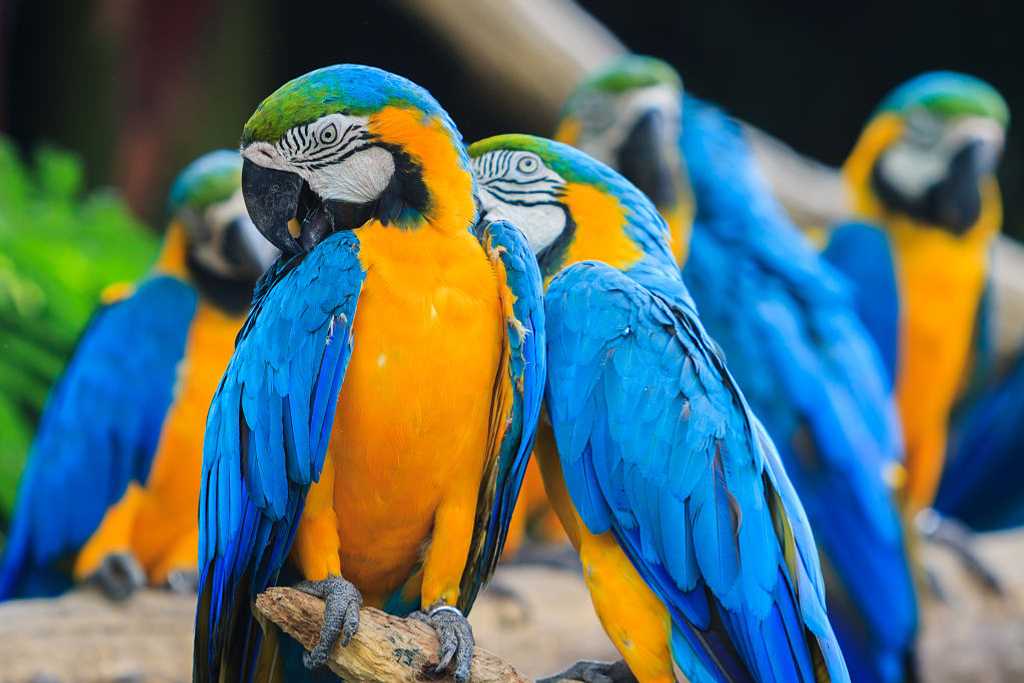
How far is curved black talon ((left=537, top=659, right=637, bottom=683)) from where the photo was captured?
4.34 feet

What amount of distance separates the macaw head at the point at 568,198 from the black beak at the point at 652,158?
1189 mm

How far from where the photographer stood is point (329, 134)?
1132 millimetres

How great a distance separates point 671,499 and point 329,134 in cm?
46

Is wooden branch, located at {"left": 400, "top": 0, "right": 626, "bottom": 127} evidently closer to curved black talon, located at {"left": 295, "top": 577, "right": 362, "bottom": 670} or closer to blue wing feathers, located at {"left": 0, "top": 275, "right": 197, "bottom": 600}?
blue wing feathers, located at {"left": 0, "top": 275, "right": 197, "bottom": 600}

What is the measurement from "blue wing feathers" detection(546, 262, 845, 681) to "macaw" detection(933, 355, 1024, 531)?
272 centimetres

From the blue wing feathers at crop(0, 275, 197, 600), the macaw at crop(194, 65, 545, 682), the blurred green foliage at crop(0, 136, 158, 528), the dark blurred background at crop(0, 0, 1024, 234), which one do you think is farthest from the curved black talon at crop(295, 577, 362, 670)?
the dark blurred background at crop(0, 0, 1024, 234)

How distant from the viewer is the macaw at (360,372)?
45.3 inches

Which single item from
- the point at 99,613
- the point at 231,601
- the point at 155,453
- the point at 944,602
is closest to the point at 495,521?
the point at 231,601

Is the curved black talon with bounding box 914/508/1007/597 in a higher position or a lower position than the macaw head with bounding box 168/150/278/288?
lower

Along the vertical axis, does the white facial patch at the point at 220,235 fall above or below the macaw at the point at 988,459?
above

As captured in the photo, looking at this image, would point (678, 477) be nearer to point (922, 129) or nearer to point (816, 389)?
point (816, 389)

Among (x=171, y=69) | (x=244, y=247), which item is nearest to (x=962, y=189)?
(x=244, y=247)

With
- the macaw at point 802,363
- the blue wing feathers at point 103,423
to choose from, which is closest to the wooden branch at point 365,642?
the blue wing feathers at point 103,423

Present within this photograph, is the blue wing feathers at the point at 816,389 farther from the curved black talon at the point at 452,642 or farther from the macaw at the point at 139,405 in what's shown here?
the curved black talon at the point at 452,642
